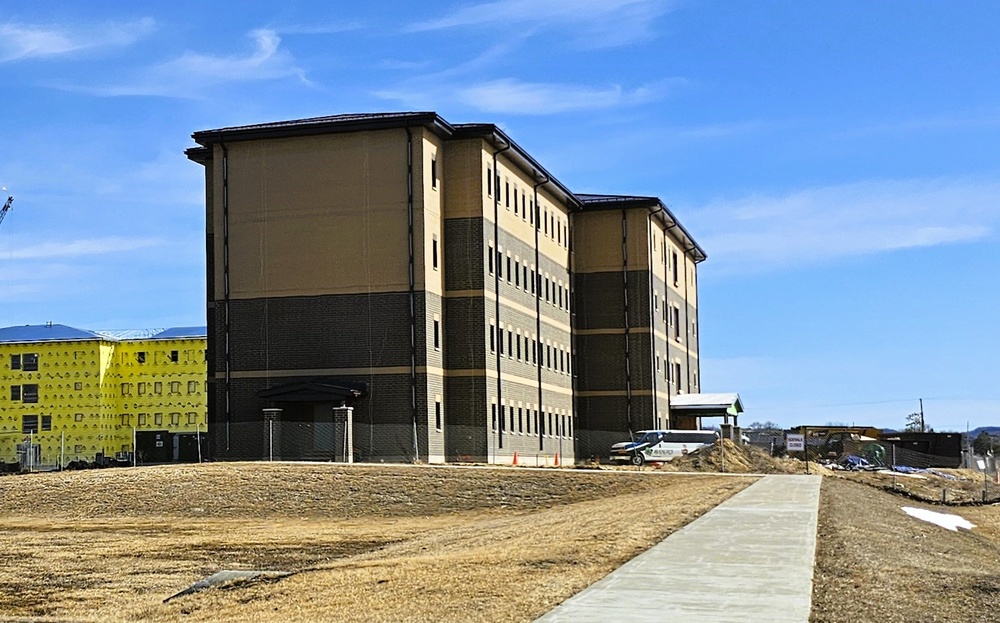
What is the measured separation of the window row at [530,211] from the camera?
63.7m

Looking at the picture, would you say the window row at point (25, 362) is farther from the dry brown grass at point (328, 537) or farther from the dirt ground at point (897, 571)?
the dirt ground at point (897, 571)

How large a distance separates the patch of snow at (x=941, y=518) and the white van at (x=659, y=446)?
27183 millimetres

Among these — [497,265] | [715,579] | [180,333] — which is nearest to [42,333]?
[180,333]

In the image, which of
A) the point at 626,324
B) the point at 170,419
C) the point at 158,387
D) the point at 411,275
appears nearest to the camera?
the point at 411,275

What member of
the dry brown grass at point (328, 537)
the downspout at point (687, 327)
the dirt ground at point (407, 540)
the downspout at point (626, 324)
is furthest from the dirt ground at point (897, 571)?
the downspout at point (687, 327)

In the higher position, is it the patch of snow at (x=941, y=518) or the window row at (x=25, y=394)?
the window row at (x=25, y=394)

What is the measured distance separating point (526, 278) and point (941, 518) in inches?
1444

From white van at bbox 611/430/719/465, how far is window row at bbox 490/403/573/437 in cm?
473

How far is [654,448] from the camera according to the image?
212 feet

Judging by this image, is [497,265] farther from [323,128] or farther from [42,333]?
[42,333]

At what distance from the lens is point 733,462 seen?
56156 mm

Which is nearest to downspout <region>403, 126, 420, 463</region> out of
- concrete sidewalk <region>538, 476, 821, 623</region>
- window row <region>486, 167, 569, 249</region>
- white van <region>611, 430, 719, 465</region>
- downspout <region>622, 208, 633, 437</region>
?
window row <region>486, 167, 569, 249</region>

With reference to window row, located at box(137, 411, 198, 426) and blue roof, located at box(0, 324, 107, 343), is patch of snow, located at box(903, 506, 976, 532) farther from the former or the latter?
blue roof, located at box(0, 324, 107, 343)

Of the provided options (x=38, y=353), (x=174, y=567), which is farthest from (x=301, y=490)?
(x=38, y=353)
